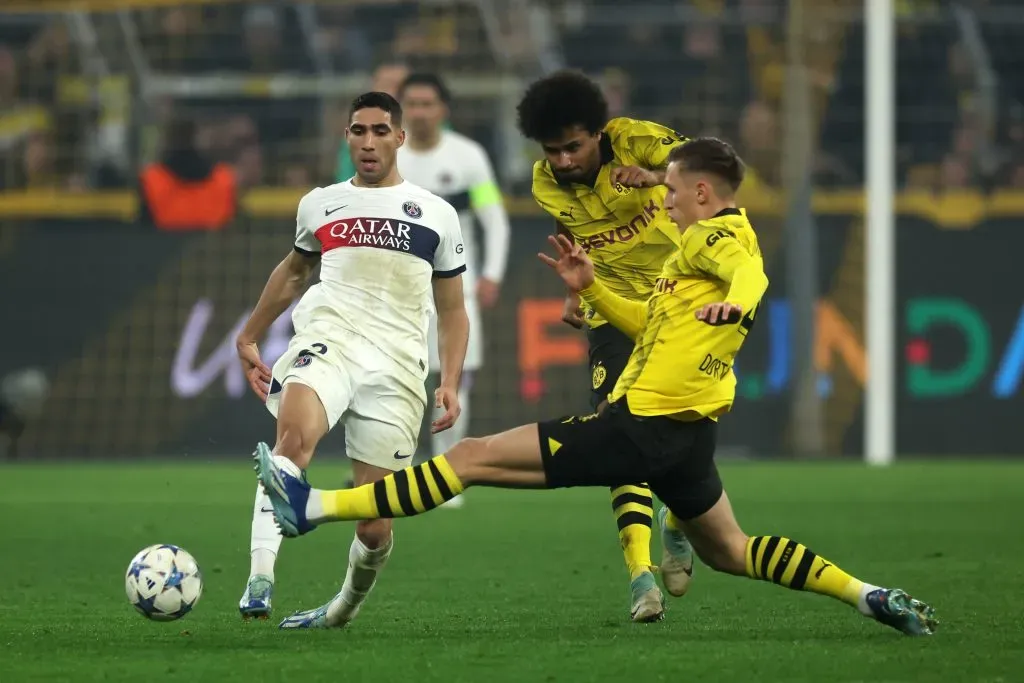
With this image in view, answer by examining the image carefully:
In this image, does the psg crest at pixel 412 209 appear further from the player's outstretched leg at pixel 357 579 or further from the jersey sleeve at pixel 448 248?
the player's outstretched leg at pixel 357 579

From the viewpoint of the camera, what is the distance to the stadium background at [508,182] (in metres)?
15.1

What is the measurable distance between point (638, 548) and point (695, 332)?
1259 millimetres

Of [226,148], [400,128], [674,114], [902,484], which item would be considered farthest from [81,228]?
[400,128]

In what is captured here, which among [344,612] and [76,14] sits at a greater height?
[76,14]

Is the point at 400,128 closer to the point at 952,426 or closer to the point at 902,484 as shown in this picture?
the point at 902,484

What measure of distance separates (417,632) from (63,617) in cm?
130

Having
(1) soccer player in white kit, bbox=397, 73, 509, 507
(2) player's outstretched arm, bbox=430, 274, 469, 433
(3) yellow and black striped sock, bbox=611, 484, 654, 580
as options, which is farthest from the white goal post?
(2) player's outstretched arm, bbox=430, 274, 469, 433

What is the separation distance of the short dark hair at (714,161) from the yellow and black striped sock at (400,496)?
1.23m

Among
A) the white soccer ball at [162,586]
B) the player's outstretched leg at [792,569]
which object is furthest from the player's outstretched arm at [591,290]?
the white soccer ball at [162,586]

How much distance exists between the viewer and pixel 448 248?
6.65 meters

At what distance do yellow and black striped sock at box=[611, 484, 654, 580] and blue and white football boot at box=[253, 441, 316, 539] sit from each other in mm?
1471

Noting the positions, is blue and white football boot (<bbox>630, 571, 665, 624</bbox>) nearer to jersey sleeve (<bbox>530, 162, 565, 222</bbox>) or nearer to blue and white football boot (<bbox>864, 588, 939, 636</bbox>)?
blue and white football boot (<bbox>864, 588, 939, 636</bbox>)

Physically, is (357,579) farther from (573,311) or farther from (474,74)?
(474,74)

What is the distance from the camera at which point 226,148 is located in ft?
55.4
